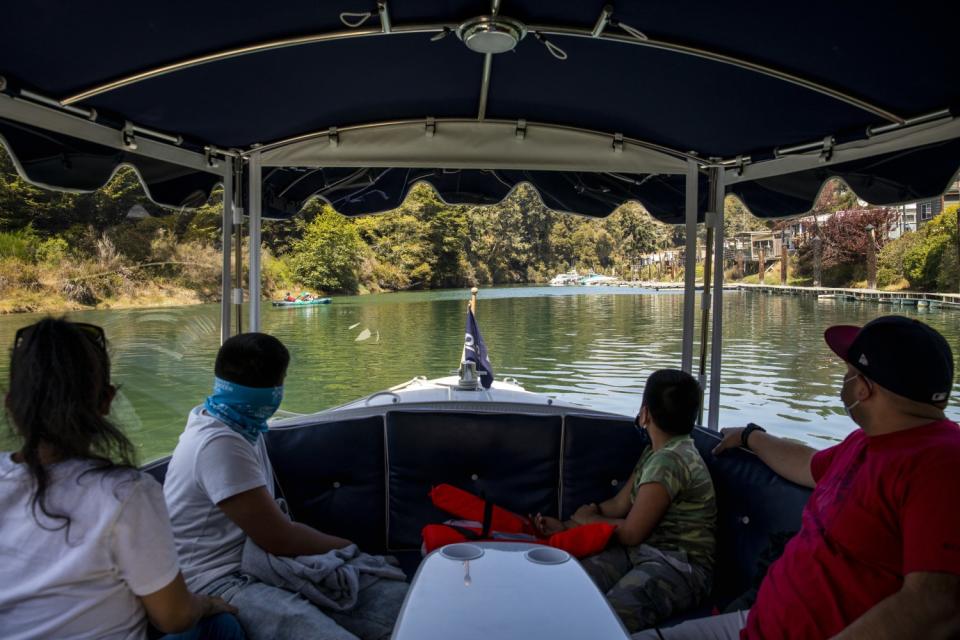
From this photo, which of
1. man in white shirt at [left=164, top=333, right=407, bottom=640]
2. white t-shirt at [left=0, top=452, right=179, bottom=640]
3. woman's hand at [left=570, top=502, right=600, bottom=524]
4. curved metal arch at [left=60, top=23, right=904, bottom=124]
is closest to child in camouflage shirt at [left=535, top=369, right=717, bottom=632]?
woman's hand at [left=570, top=502, right=600, bottom=524]

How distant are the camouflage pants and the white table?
Result: 58 centimetres

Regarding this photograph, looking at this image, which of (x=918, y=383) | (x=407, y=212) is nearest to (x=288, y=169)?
(x=918, y=383)

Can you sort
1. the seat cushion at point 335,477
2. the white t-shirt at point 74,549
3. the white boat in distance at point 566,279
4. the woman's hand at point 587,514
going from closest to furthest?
the white t-shirt at point 74,549
the woman's hand at point 587,514
the seat cushion at point 335,477
the white boat in distance at point 566,279

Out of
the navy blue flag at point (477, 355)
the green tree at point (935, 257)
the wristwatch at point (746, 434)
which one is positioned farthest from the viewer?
the green tree at point (935, 257)

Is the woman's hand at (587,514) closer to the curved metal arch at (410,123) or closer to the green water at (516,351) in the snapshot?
the curved metal arch at (410,123)

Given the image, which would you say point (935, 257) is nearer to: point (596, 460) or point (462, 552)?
point (596, 460)

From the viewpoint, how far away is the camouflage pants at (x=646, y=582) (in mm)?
1889

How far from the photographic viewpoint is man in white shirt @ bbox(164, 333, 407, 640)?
1.61 metres

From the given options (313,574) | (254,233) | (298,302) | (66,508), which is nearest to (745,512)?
(313,574)

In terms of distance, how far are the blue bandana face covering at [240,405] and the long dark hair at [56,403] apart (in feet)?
2.03

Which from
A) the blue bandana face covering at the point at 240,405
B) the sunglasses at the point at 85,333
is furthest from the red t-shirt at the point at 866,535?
the sunglasses at the point at 85,333

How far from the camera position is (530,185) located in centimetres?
445

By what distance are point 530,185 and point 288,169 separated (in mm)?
1642

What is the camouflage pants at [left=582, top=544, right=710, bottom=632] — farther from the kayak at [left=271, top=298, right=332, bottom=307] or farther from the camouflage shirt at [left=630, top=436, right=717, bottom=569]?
the kayak at [left=271, top=298, right=332, bottom=307]
